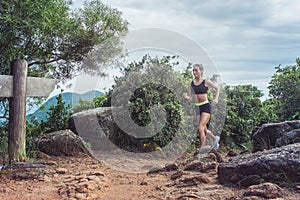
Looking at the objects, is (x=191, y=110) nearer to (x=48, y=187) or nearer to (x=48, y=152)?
(x=48, y=152)

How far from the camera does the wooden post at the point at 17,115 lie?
6.95 meters

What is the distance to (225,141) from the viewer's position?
1123 centimetres

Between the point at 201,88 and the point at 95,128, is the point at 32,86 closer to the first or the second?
the point at 95,128

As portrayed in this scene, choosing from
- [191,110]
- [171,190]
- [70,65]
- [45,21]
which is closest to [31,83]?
[45,21]

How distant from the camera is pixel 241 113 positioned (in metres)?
12.2

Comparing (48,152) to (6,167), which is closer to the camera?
(6,167)

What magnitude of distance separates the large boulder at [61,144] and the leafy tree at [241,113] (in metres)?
4.89

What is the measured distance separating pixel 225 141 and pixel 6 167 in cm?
695

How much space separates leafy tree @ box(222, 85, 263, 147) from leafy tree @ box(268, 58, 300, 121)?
0.86 m

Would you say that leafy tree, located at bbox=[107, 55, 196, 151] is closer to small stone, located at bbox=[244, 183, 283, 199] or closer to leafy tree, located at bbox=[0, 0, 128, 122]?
leafy tree, located at bbox=[0, 0, 128, 122]

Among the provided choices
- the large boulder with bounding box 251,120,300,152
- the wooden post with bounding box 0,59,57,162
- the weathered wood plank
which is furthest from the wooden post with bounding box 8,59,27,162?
the large boulder with bounding box 251,120,300,152

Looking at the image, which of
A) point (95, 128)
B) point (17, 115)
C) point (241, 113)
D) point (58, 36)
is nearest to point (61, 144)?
point (95, 128)

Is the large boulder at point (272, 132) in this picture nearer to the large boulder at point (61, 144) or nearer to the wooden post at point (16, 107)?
the large boulder at point (61, 144)

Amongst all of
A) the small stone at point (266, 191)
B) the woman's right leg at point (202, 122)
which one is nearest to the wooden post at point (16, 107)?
the woman's right leg at point (202, 122)
